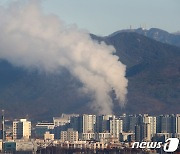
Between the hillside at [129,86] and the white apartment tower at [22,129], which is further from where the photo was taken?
the hillside at [129,86]

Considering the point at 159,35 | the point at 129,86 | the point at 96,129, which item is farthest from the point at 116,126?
the point at 159,35

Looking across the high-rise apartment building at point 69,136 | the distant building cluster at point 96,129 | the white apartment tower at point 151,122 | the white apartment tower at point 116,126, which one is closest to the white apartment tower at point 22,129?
the distant building cluster at point 96,129

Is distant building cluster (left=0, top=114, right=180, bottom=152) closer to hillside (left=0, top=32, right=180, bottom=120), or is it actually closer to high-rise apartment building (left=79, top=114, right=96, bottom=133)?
high-rise apartment building (left=79, top=114, right=96, bottom=133)

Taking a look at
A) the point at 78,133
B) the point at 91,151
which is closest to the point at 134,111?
the point at 78,133

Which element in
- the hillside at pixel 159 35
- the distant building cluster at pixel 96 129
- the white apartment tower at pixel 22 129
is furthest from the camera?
the hillside at pixel 159 35

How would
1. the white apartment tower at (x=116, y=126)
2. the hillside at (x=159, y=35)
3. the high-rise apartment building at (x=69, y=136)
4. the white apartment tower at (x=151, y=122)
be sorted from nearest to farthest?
1. the high-rise apartment building at (x=69, y=136)
2. the white apartment tower at (x=151, y=122)
3. the white apartment tower at (x=116, y=126)
4. the hillside at (x=159, y=35)

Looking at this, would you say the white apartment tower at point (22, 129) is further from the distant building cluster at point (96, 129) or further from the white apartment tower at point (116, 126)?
the white apartment tower at point (116, 126)

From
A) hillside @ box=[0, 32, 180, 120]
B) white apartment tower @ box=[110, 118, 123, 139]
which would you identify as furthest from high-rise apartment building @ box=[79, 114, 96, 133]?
hillside @ box=[0, 32, 180, 120]
